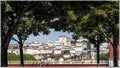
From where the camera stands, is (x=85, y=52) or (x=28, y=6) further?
(x=85, y=52)

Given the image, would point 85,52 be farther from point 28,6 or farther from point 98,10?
point 28,6

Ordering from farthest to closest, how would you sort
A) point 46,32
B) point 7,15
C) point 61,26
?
point 46,32
point 61,26
point 7,15

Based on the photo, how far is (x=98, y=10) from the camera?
997 inches

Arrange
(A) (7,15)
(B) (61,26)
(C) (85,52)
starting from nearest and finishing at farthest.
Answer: (A) (7,15) < (B) (61,26) < (C) (85,52)

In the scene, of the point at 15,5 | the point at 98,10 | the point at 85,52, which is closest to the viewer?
the point at 15,5

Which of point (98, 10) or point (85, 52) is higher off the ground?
point (98, 10)

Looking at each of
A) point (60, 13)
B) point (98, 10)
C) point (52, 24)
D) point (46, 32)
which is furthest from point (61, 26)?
point (60, 13)

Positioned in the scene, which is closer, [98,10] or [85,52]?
[98,10]

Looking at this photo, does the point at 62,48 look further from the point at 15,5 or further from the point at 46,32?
the point at 15,5

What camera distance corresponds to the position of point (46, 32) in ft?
114

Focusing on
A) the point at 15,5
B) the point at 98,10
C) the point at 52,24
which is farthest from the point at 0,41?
the point at 52,24

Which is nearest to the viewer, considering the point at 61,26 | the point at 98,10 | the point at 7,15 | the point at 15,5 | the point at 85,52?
the point at 15,5

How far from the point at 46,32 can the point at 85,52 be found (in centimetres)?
2717

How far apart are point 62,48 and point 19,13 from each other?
46808 millimetres
